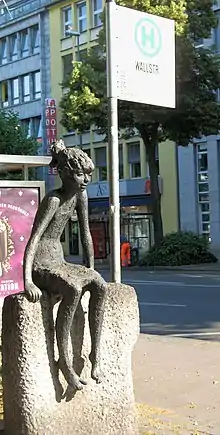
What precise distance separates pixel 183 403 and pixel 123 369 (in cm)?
161

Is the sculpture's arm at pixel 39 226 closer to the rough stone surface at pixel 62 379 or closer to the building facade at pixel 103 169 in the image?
the rough stone surface at pixel 62 379

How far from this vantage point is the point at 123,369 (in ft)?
16.8

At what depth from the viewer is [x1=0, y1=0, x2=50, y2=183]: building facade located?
49094 mm

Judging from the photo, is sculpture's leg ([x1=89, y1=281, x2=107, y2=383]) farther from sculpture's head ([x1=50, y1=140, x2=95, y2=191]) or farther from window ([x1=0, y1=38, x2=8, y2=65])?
window ([x1=0, y1=38, x2=8, y2=65])

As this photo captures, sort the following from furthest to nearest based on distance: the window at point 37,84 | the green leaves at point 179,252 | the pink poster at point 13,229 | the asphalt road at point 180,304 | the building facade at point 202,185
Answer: the window at point 37,84, the building facade at point 202,185, the green leaves at point 179,252, the asphalt road at point 180,304, the pink poster at point 13,229

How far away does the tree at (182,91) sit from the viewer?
2734cm

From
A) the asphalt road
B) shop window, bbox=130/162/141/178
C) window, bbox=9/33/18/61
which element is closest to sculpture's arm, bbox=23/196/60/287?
the asphalt road

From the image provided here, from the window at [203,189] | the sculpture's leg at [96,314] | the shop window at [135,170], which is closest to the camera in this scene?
the sculpture's leg at [96,314]

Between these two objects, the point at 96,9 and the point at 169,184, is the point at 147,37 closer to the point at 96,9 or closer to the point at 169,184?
the point at 169,184

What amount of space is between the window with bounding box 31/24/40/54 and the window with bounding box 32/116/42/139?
4679 millimetres

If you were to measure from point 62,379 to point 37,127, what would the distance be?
4629cm

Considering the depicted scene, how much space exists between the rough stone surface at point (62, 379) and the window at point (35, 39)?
153 feet

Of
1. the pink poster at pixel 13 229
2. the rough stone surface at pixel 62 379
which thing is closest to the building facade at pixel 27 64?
the pink poster at pixel 13 229

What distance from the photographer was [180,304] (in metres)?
15.3
